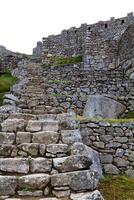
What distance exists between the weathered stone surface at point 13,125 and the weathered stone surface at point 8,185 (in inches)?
84.6

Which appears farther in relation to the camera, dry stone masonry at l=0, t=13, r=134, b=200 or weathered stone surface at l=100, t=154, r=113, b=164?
weathered stone surface at l=100, t=154, r=113, b=164

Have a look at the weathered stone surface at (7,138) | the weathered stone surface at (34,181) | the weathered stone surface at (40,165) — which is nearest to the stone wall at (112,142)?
the weathered stone surface at (7,138)

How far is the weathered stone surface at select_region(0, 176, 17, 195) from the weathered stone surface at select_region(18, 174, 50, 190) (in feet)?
0.36

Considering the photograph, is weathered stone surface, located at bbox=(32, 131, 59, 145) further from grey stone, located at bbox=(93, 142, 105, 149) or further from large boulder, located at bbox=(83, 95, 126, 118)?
large boulder, located at bbox=(83, 95, 126, 118)

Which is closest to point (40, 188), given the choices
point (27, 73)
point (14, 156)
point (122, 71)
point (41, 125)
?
point (14, 156)

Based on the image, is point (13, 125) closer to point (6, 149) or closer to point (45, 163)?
point (6, 149)

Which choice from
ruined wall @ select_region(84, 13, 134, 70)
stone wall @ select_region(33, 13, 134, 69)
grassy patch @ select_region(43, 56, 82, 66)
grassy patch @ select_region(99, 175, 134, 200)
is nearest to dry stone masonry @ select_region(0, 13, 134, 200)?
grassy patch @ select_region(99, 175, 134, 200)

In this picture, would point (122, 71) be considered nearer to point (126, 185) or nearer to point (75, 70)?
point (75, 70)

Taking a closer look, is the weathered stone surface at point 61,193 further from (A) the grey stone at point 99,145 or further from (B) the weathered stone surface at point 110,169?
(A) the grey stone at point 99,145

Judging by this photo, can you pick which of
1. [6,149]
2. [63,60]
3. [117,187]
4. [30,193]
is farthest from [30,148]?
[63,60]

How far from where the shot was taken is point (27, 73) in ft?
67.3

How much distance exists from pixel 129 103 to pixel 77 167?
352 inches

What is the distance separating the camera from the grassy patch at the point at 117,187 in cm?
828

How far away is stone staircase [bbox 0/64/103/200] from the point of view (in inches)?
236
